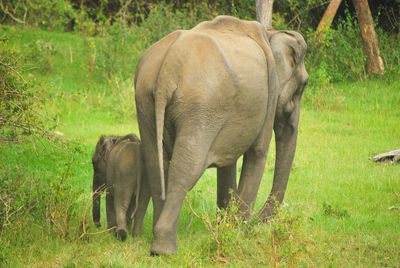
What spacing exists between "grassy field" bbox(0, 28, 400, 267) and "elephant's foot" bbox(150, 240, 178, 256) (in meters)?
0.06

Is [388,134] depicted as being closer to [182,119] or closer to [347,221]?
[347,221]

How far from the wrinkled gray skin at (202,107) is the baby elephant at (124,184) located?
30 cm

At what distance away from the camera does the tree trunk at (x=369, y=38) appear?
44.8ft

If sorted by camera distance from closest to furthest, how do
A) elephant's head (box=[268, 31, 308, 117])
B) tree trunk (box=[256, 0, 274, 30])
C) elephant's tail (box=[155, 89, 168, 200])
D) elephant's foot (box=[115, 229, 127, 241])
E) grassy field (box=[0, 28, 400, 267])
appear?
elephant's tail (box=[155, 89, 168, 200])
grassy field (box=[0, 28, 400, 267])
elephant's foot (box=[115, 229, 127, 241])
elephant's head (box=[268, 31, 308, 117])
tree trunk (box=[256, 0, 274, 30])

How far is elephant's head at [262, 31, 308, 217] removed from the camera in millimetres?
5277

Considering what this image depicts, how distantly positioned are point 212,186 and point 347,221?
7.53 ft

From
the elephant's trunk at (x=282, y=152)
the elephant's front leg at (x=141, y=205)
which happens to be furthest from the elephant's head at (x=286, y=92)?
the elephant's front leg at (x=141, y=205)

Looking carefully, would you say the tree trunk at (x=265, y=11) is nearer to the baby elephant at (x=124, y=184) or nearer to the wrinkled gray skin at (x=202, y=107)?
the wrinkled gray skin at (x=202, y=107)

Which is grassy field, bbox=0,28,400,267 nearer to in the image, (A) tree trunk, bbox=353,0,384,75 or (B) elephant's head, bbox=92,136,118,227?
(B) elephant's head, bbox=92,136,118,227

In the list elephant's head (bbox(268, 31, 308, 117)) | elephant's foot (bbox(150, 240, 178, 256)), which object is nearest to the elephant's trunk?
elephant's head (bbox(268, 31, 308, 117))

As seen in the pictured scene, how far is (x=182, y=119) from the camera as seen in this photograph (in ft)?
14.3

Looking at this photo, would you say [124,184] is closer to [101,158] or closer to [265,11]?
[101,158]

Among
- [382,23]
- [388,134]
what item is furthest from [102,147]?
[382,23]

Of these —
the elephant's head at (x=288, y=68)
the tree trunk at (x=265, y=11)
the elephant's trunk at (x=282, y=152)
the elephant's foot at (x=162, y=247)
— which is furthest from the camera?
the tree trunk at (x=265, y=11)
